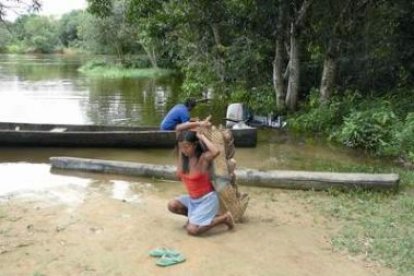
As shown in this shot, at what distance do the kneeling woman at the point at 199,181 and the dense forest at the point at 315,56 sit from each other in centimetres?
531

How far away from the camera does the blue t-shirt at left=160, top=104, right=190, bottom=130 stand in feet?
33.0

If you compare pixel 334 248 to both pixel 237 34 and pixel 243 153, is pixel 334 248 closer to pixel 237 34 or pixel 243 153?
pixel 243 153

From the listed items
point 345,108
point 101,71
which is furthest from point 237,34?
point 101,71

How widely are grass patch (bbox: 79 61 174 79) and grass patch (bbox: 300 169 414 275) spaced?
31.5m

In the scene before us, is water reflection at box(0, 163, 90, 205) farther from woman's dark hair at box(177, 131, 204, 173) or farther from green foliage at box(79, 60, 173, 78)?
green foliage at box(79, 60, 173, 78)

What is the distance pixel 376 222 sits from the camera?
6.04 metres

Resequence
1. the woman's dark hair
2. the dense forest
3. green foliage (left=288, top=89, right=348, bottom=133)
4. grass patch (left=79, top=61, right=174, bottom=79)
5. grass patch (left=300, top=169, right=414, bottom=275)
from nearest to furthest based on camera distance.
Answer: grass patch (left=300, top=169, right=414, bottom=275) < the woman's dark hair < the dense forest < green foliage (left=288, top=89, right=348, bottom=133) < grass patch (left=79, top=61, right=174, bottom=79)

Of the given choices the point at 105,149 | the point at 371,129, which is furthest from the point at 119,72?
the point at 371,129

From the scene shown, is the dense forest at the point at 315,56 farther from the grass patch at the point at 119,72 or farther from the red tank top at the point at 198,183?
the grass patch at the point at 119,72

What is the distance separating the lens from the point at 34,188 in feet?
26.7

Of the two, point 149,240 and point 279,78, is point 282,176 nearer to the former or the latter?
point 149,240

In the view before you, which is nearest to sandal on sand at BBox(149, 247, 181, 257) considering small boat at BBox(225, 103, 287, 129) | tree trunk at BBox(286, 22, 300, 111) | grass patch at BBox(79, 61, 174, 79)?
small boat at BBox(225, 103, 287, 129)

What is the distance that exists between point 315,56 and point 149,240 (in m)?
12.2

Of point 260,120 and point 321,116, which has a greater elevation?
point 321,116
